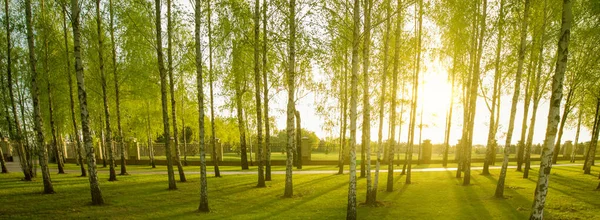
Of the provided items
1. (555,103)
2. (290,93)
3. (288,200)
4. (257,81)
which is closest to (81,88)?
(257,81)

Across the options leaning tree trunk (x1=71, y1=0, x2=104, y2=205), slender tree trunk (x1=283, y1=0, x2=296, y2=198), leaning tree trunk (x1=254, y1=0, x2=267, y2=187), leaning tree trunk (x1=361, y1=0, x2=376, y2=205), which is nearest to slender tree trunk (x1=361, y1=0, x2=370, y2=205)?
leaning tree trunk (x1=361, y1=0, x2=376, y2=205)

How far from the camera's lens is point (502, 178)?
1156cm

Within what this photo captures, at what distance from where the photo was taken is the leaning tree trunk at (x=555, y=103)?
6637 millimetres

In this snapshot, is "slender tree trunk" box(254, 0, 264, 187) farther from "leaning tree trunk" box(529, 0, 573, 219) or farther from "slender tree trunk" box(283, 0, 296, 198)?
"leaning tree trunk" box(529, 0, 573, 219)

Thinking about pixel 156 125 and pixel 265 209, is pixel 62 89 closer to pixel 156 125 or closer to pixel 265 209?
pixel 156 125

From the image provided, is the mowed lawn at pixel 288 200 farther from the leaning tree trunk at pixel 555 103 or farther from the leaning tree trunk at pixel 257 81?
the leaning tree trunk at pixel 555 103

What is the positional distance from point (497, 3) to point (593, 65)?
21.1ft

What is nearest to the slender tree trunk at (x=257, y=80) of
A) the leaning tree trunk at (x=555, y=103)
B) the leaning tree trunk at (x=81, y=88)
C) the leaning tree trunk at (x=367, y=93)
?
the leaning tree trunk at (x=367, y=93)

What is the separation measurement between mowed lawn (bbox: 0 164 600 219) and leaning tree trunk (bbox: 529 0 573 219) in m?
2.72

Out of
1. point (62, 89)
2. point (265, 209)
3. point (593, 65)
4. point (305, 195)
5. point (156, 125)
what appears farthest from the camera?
point (156, 125)

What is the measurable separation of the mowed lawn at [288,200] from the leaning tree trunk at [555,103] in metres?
2.72

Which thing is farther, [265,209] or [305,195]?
[305,195]

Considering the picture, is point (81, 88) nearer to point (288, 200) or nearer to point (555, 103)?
point (288, 200)

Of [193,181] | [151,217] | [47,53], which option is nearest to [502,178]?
[151,217]
